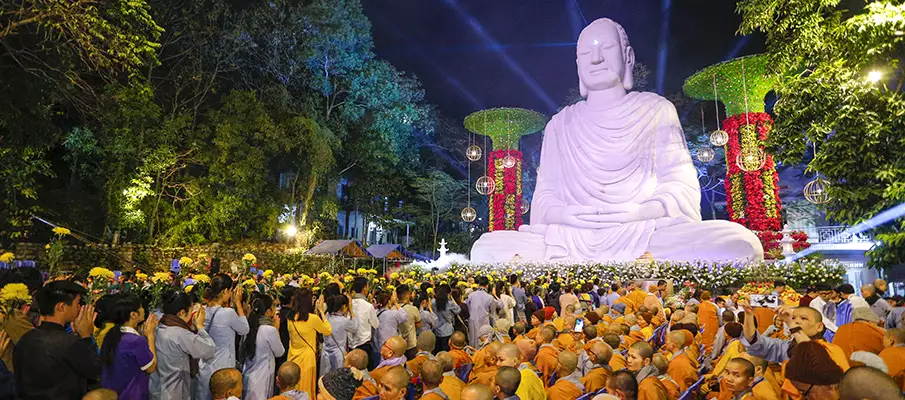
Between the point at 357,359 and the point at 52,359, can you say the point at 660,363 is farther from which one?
the point at 52,359

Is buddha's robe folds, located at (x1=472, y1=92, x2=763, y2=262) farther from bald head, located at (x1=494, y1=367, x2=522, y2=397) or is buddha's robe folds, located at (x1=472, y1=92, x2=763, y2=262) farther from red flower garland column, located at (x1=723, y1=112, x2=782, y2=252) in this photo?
bald head, located at (x1=494, y1=367, x2=522, y2=397)

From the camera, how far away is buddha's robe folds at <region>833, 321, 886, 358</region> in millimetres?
3961

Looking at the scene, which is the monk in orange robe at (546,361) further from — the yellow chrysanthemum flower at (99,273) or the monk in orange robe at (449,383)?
the yellow chrysanthemum flower at (99,273)

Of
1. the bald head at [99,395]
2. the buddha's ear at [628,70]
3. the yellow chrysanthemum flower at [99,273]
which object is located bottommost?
the bald head at [99,395]

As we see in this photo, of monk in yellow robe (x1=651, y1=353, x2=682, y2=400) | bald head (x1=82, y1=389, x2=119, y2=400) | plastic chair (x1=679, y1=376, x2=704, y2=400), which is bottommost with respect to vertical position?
plastic chair (x1=679, y1=376, x2=704, y2=400)

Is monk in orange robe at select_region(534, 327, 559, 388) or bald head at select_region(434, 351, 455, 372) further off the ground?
bald head at select_region(434, 351, 455, 372)

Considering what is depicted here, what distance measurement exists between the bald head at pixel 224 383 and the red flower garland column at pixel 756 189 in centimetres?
1751

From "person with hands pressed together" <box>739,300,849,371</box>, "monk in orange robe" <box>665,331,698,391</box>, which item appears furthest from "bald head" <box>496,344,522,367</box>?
"person with hands pressed together" <box>739,300,849,371</box>

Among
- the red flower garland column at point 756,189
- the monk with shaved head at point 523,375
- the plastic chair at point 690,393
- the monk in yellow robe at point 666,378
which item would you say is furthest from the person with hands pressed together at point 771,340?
the red flower garland column at point 756,189

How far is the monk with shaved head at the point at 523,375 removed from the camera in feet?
10.9

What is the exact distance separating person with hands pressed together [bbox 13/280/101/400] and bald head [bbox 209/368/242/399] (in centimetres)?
95

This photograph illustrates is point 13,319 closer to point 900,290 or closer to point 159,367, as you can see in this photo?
point 159,367

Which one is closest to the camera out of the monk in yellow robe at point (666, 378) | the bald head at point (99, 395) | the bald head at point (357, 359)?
the bald head at point (99, 395)

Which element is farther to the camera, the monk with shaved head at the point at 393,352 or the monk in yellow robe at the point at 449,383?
the monk with shaved head at the point at 393,352
